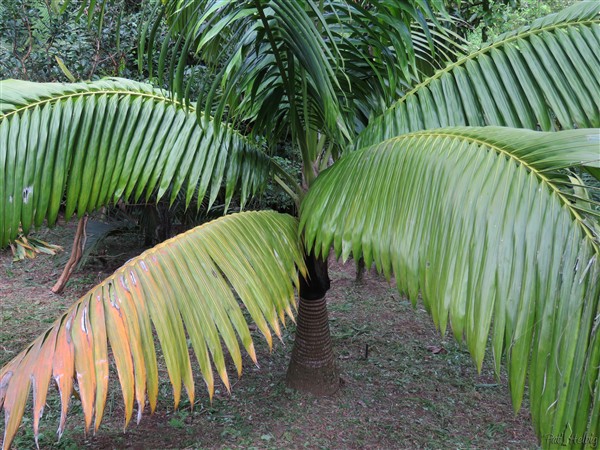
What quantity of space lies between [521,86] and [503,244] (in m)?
1.12

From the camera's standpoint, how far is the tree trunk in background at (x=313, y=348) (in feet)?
8.25

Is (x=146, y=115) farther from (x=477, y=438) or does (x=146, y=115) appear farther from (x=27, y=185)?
(x=477, y=438)

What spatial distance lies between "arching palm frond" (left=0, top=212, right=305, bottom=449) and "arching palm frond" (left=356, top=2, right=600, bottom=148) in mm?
893

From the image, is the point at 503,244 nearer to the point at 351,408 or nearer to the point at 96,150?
the point at 96,150

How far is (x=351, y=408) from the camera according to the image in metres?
2.61

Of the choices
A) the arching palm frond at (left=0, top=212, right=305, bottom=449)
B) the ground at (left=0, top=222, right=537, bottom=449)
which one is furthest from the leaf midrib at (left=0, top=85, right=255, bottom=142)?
the ground at (left=0, top=222, right=537, bottom=449)

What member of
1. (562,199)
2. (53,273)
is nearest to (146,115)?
(562,199)

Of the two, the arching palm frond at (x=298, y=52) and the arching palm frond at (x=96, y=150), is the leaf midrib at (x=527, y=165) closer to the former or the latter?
the arching palm frond at (x=298, y=52)

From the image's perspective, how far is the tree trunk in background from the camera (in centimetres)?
251

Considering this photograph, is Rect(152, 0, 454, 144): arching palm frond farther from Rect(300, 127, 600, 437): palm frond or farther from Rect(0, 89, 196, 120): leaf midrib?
Rect(300, 127, 600, 437): palm frond

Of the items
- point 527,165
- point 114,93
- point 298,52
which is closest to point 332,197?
point 298,52

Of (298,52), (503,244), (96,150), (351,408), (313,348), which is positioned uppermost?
(298,52)

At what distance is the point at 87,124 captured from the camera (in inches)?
81.7

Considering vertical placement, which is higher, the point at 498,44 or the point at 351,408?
the point at 498,44
